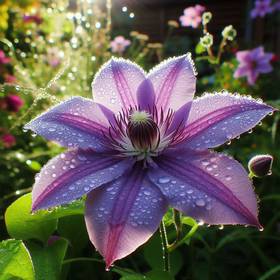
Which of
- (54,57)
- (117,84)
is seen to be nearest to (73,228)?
(117,84)

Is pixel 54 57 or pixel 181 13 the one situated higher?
pixel 54 57

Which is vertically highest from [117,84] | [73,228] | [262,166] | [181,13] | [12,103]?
[117,84]

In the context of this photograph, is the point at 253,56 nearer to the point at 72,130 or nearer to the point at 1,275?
the point at 72,130

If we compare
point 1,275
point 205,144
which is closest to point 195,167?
point 205,144

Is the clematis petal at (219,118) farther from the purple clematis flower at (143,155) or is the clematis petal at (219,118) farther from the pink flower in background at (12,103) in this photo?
the pink flower in background at (12,103)

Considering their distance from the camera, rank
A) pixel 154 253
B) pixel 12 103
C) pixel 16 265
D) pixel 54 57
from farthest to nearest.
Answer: pixel 54 57 < pixel 12 103 < pixel 154 253 < pixel 16 265

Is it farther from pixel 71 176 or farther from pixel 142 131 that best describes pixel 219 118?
pixel 71 176

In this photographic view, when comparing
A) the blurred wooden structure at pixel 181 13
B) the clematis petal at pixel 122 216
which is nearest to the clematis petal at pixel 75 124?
the clematis petal at pixel 122 216
